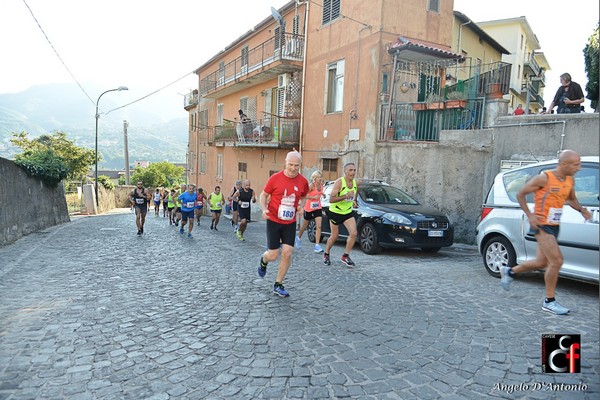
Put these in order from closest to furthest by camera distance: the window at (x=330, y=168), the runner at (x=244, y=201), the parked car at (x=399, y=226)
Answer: the parked car at (x=399, y=226) < the runner at (x=244, y=201) < the window at (x=330, y=168)

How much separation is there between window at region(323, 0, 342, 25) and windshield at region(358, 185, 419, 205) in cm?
940

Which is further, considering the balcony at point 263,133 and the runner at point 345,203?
the balcony at point 263,133

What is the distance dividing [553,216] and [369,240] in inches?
198

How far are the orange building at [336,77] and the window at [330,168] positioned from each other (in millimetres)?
40

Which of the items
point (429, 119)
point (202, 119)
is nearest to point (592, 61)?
point (429, 119)

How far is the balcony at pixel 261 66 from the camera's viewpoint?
62.7 feet

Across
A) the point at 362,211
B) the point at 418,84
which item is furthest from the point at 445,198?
the point at 418,84

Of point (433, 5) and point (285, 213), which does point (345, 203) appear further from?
point (433, 5)

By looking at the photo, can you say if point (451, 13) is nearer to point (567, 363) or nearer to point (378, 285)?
point (378, 285)

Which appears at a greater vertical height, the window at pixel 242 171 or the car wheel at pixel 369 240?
the window at pixel 242 171

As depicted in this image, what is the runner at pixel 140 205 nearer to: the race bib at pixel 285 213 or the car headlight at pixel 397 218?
the car headlight at pixel 397 218

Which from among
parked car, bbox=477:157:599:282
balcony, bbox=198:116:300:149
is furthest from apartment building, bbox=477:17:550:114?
parked car, bbox=477:157:599:282

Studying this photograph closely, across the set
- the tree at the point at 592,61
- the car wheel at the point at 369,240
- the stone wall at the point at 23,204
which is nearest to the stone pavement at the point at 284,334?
the car wheel at the point at 369,240

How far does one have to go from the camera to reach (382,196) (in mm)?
10180
